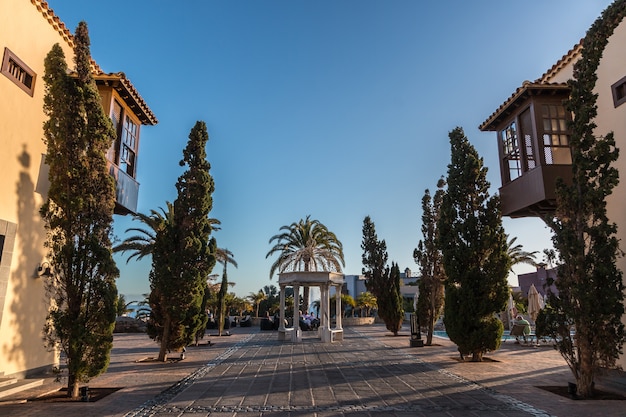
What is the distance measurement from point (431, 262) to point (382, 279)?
6.92m

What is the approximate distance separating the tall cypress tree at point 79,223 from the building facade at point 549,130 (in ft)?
31.9

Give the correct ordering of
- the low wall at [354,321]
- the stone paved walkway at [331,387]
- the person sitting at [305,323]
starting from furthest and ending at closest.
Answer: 1. the low wall at [354,321]
2. the person sitting at [305,323]
3. the stone paved walkway at [331,387]

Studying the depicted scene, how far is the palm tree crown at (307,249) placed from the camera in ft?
89.4

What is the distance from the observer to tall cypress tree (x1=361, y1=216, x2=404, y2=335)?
880 inches

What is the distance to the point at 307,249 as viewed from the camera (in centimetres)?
2719

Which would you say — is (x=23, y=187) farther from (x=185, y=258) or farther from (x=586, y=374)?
(x=586, y=374)

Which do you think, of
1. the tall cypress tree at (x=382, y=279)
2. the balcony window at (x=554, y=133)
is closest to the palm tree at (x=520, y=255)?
the tall cypress tree at (x=382, y=279)

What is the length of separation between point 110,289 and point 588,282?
29.0 ft

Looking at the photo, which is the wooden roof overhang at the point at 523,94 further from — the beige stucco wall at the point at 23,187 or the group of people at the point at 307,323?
the group of people at the point at 307,323

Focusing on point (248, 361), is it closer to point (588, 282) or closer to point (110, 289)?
point (110, 289)

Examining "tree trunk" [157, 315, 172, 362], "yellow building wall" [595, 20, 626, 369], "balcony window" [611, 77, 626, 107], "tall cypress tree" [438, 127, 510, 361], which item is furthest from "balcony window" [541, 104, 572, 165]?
"tree trunk" [157, 315, 172, 362]

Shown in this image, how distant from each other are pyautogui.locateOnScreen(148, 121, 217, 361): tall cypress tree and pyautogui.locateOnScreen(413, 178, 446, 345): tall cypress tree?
8375 mm

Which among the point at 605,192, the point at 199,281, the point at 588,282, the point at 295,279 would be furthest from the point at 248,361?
the point at 605,192

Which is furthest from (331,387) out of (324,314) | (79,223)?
(324,314)
